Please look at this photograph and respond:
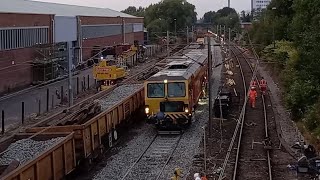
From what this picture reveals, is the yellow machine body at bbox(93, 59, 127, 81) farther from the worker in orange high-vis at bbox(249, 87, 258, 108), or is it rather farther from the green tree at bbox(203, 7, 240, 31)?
the green tree at bbox(203, 7, 240, 31)

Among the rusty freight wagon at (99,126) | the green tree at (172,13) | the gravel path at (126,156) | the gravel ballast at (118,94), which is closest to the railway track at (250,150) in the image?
the gravel path at (126,156)

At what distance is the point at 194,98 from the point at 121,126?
165 inches

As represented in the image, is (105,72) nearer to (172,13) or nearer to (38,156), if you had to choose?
(38,156)

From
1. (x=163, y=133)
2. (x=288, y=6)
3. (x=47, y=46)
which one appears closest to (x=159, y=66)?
(x=163, y=133)

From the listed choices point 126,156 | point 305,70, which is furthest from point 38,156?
point 305,70

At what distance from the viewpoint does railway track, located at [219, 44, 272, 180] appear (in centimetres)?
1553

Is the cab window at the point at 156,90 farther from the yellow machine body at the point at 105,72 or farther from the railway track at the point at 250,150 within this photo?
the yellow machine body at the point at 105,72

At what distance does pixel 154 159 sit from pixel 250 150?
11.6 feet

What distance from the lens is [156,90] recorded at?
22.0 meters

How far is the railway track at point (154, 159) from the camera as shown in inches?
611

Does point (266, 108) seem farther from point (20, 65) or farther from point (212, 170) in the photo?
point (20, 65)

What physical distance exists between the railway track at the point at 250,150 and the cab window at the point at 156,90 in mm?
3404

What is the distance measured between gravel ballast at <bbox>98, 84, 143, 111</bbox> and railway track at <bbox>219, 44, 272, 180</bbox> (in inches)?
207

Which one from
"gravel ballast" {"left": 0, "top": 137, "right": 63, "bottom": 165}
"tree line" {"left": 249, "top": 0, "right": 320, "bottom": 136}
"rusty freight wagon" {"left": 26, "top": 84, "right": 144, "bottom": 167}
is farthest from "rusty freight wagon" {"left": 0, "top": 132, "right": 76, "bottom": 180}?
"tree line" {"left": 249, "top": 0, "right": 320, "bottom": 136}
